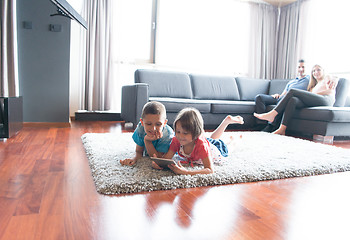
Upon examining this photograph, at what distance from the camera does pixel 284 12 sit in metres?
5.05

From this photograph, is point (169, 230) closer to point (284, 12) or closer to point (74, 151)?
point (74, 151)

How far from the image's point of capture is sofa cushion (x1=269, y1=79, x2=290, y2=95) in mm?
4238

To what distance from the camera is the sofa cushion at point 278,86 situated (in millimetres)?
4238

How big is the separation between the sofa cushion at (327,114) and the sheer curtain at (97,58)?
276cm

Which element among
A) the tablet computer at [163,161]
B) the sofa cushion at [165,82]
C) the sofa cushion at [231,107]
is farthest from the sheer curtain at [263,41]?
the tablet computer at [163,161]

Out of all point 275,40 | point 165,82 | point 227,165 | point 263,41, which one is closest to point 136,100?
point 165,82

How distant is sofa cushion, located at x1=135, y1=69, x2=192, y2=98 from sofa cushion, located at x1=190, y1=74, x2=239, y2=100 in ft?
0.44

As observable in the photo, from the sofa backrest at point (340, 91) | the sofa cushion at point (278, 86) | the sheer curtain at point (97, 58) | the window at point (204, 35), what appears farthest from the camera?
the window at point (204, 35)

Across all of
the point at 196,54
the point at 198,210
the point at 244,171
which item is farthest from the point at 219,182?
the point at 196,54

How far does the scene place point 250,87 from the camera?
14.4ft

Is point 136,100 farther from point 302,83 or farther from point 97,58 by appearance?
point 302,83

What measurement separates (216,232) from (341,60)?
4222mm

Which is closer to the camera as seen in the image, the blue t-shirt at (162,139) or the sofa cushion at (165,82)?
the blue t-shirt at (162,139)

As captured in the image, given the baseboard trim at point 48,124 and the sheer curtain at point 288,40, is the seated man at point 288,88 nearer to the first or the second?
the sheer curtain at point 288,40
